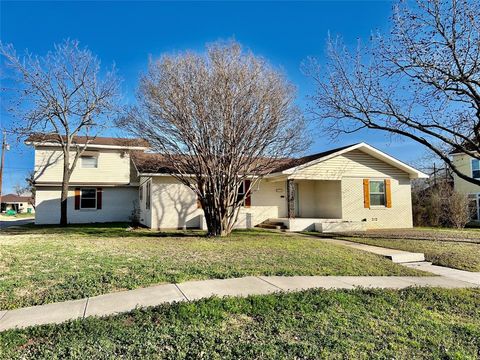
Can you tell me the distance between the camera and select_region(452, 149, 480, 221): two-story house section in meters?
25.8

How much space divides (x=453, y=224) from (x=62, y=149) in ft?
82.7

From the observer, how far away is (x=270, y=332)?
4070mm

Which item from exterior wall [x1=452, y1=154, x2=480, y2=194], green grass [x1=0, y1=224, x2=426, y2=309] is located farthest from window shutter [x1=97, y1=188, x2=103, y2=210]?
exterior wall [x1=452, y1=154, x2=480, y2=194]

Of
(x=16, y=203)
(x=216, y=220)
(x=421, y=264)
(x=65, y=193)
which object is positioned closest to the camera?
(x=421, y=264)

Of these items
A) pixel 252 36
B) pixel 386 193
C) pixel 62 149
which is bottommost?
pixel 386 193

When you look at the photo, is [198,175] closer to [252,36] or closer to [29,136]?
[252,36]

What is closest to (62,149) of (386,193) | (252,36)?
(252,36)

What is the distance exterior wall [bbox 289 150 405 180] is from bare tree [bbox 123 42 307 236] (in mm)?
5138

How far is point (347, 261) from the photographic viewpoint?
A: 8.55 metres

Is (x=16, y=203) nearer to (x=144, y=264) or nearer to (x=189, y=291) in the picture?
(x=144, y=264)

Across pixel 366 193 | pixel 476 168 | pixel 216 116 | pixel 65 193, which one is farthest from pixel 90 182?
pixel 476 168

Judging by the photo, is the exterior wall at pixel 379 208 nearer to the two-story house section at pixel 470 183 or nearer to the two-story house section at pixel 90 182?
the two-story house section at pixel 470 183

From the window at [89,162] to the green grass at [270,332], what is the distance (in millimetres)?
21370

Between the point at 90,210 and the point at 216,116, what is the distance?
15.5 meters
